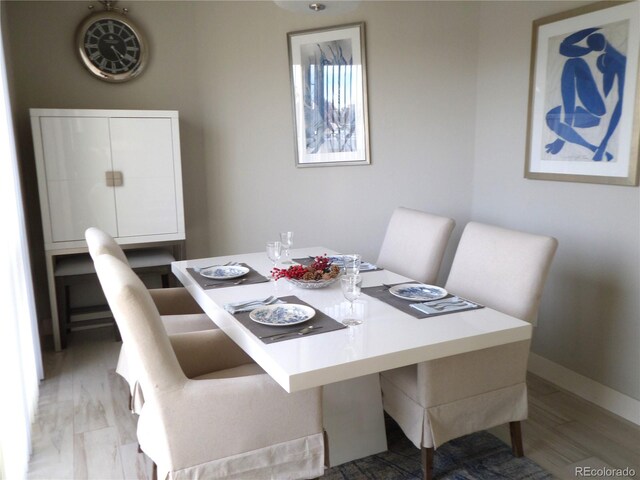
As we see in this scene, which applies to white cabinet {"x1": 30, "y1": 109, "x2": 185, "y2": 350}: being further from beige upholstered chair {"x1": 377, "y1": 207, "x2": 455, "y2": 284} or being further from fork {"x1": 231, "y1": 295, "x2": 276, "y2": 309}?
fork {"x1": 231, "y1": 295, "x2": 276, "y2": 309}

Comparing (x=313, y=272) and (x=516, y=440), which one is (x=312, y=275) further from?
(x=516, y=440)

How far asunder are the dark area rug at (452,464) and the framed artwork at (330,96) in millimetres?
1966

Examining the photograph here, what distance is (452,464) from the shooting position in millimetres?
2059

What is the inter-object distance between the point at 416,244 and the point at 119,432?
1.67 meters

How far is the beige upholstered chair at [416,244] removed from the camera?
8.14 feet

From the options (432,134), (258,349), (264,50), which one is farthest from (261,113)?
(258,349)

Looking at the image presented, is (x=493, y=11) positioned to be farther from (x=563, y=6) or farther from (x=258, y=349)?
(x=258, y=349)

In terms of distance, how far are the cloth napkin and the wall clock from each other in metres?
2.16

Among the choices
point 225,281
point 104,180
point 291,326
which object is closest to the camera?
point 291,326

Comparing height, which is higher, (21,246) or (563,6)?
(563,6)

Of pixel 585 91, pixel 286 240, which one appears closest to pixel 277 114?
pixel 286 240

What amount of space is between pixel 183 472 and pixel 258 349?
1.41ft

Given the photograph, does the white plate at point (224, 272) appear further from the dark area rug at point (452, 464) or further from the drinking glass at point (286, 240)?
the dark area rug at point (452, 464)

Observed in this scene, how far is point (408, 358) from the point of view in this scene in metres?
1.47
